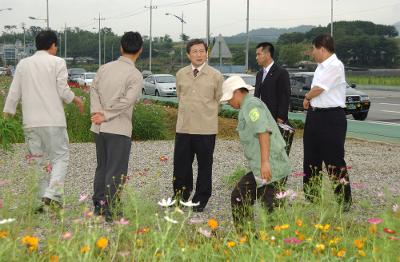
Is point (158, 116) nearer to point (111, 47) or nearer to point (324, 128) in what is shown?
point (324, 128)

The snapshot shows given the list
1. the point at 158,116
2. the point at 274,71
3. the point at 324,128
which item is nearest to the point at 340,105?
the point at 324,128

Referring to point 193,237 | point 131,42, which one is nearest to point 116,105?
point 131,42

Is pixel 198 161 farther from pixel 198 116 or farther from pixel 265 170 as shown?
pixel 265 170

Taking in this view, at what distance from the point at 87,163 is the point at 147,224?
17.2 feet

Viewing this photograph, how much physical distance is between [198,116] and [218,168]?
3.05m

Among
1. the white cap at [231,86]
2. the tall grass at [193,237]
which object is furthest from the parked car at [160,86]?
the white cap at [231,86]

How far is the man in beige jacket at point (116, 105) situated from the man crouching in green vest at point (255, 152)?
108 cm

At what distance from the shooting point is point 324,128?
623cm

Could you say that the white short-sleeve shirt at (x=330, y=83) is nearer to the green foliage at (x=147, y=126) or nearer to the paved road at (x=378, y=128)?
the green foliage at (x=147, y=126)

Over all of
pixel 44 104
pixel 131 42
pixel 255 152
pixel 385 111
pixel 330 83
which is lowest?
pixel 385 111

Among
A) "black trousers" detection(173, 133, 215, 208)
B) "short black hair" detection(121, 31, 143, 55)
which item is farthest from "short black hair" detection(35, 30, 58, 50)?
"black trousers" detection(173, 133, 215, 208)

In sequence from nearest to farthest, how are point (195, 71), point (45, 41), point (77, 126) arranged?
point (45, 41)
point (195, 71)
point (77, 126)

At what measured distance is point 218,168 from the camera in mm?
9250

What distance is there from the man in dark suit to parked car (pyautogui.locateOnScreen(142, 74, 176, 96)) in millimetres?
28300
